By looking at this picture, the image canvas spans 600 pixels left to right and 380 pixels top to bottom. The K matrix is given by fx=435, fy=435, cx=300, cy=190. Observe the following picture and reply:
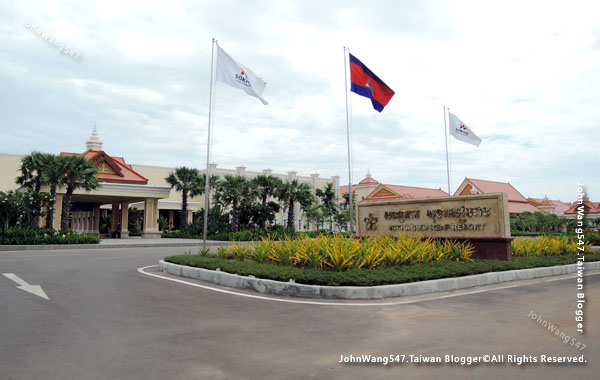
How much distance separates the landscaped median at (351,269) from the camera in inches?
351

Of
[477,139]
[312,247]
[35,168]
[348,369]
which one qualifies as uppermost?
[477,139]

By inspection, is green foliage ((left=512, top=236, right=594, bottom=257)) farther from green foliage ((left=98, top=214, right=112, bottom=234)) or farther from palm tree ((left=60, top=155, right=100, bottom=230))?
green foliage ((left=98, top=214, right=112, bottom=234))

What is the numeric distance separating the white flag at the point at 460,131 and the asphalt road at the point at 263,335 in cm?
1956

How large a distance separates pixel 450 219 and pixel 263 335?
11370 millimetres

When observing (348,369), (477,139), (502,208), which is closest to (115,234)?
(477,139)

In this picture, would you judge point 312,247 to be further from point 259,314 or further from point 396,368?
point 396,368

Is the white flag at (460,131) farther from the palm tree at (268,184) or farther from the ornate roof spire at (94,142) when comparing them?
the ornate roof spire at (94,142)

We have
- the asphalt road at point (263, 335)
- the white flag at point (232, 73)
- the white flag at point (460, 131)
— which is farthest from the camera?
the white flag at point (460, 131)

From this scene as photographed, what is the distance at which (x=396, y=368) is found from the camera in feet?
14.5

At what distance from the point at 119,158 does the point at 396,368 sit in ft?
147

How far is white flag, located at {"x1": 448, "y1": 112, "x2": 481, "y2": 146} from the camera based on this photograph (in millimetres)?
27469

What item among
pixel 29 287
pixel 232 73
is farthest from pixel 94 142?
pixel 29 287

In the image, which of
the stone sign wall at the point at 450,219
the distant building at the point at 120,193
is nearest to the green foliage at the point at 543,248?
the stone sign wall at the point at 450,219

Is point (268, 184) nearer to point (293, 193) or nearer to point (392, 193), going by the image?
point (293, 193)
